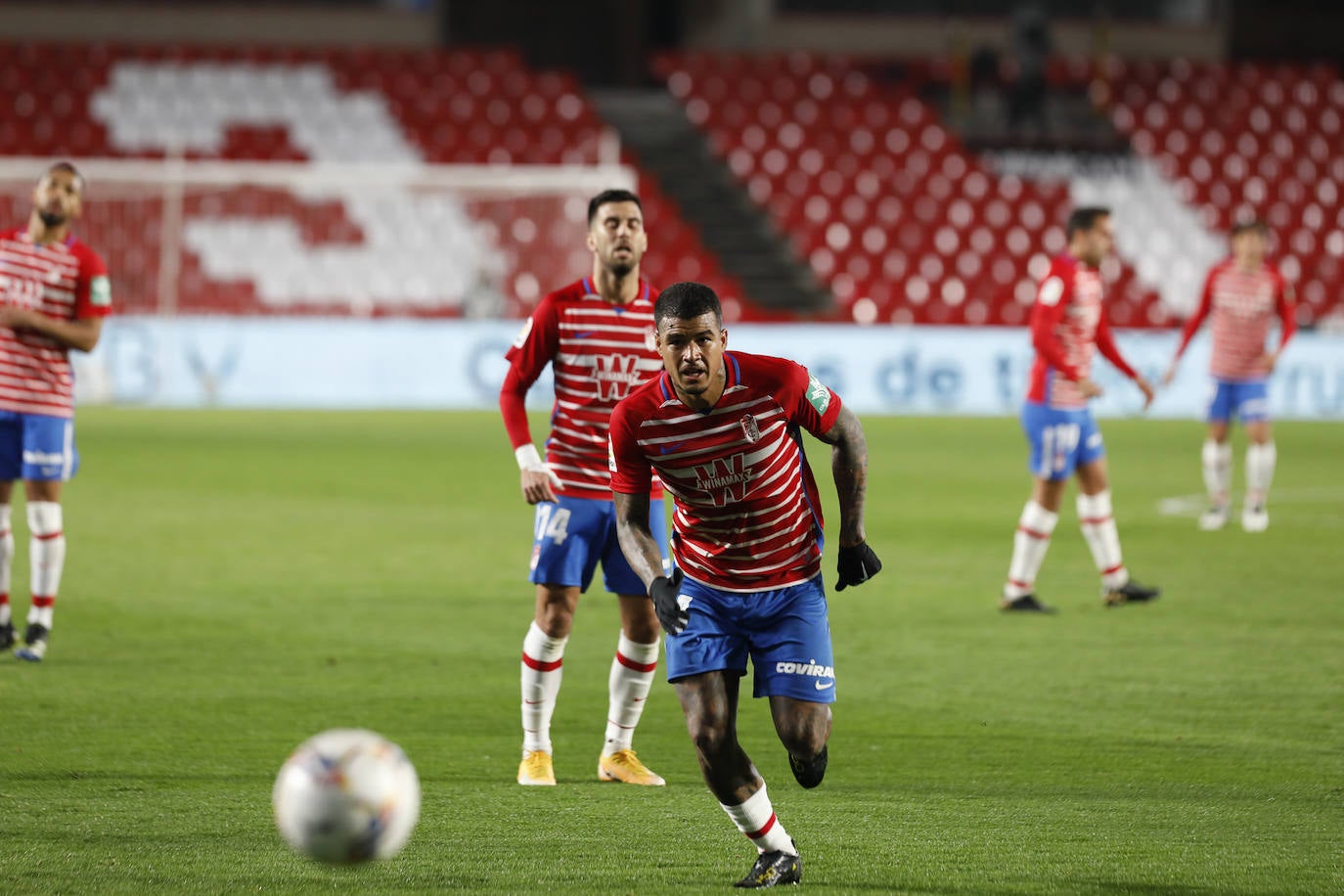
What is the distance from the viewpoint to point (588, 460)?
6.03 meters

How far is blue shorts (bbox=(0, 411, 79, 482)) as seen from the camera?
25.4 ft

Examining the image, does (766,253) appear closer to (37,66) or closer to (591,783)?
(37,66)

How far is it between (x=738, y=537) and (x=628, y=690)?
4.53 ft

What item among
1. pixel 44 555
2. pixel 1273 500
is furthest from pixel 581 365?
pixel 1273 500

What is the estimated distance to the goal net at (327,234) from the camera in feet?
74.2

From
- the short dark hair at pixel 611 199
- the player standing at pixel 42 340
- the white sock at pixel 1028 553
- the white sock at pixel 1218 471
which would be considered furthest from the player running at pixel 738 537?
the white sock at pixel 1218 471

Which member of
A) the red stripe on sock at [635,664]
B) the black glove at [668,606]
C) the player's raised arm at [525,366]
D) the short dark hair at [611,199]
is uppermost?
the short dark hair at [611,199]

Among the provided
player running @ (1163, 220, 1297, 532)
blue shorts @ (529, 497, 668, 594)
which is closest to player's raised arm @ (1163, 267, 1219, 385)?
player running @ (1163, 220, 1297, 532)

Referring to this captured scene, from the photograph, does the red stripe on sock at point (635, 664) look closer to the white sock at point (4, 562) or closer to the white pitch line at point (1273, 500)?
the white sock at point (4, 562)

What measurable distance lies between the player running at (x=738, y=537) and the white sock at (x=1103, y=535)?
203 inches

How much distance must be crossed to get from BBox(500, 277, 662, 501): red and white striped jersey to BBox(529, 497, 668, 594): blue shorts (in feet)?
0.42

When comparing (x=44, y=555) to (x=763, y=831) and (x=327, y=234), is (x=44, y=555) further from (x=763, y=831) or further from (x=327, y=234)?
(x=327, y=234)

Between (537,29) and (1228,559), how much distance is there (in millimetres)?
23594

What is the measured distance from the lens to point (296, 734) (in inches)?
255
